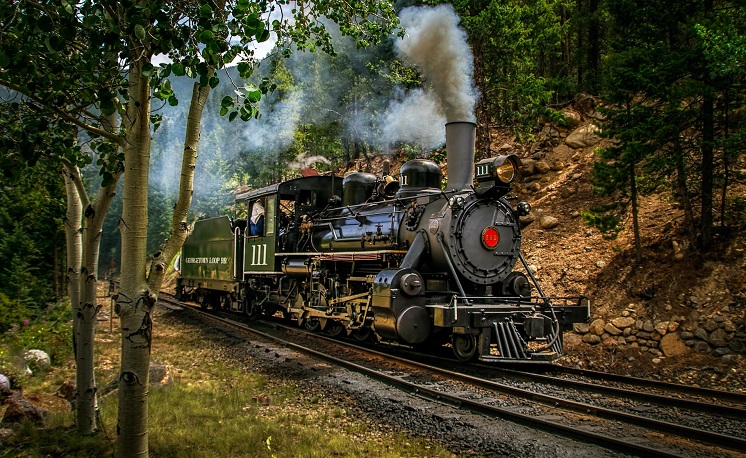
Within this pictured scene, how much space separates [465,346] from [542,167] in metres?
12.0

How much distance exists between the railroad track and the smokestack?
3313mm

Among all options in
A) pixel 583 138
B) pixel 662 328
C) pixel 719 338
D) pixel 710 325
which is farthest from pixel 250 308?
pixel 583 138

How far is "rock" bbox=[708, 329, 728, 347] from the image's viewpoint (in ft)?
29.9

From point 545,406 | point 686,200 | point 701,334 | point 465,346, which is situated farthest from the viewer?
point 686,200

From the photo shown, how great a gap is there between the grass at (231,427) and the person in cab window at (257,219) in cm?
628

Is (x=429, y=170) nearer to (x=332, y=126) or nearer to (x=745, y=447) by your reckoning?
(x=745, y=447)

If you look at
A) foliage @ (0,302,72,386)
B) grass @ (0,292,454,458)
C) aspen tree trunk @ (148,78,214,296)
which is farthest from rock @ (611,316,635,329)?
foliage @ (0,302,72,386)

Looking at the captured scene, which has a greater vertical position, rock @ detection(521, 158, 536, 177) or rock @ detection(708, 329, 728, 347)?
rock @ detection(521, 158, 536, 177)

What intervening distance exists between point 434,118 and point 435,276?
5691 millimetres

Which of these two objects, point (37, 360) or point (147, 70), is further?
point (37, 360)

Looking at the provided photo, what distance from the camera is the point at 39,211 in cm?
→ 1551

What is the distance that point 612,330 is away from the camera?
34.7ft

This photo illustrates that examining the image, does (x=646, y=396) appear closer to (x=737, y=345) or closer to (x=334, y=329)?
(x=737, y=345)

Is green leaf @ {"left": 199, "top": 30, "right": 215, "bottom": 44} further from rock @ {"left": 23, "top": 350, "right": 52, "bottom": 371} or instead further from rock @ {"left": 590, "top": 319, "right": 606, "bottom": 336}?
rock @ {"left": 590, "top": 319, "right": 606, "bottom": 336}
